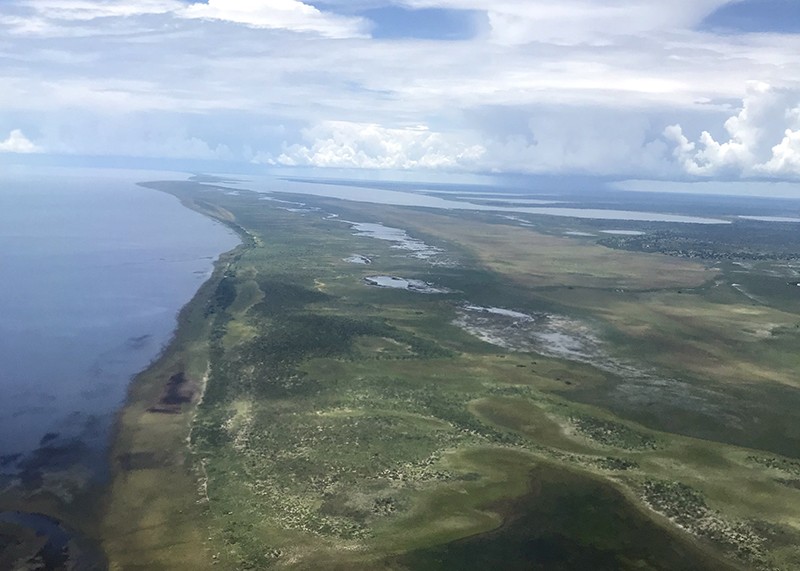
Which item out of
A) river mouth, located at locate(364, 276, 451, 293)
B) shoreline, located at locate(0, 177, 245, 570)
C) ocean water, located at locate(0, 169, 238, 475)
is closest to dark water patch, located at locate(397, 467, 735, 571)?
shoreline, located at locate(0, 177, 245, 570)

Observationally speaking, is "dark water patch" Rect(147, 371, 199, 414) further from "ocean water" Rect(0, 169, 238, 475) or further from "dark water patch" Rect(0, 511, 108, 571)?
"dark water patch" Rect(0, 511, 108, 571)

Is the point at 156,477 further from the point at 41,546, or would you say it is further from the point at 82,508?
the point at 41,546

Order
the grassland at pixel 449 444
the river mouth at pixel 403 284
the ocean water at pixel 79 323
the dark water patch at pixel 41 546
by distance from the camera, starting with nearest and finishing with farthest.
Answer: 1. the dark water patch at pixel 41 546
2. the grassland at pixel 449 444
3. the ocean water at pixel 79 323
4. the river mouth at pixel 403 284

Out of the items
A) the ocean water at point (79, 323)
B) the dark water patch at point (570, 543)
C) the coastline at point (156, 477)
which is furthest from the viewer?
the ocean water at point (79, 323)

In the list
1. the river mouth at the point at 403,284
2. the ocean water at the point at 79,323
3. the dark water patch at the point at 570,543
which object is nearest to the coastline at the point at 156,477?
the ocean water at the point at 79,323

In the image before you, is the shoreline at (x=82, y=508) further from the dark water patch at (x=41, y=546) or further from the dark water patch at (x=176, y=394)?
the dark water patch at (x=176, y=394)

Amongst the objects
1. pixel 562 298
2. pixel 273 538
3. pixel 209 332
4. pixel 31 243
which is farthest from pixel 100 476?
pixel 31 243

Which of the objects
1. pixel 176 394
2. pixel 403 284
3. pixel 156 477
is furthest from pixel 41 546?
pixel 403 284
